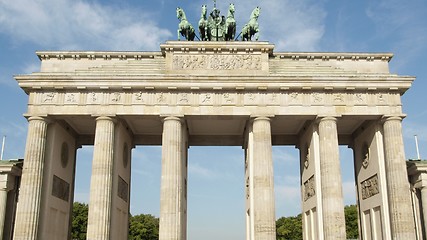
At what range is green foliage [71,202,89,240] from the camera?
77.2 metres

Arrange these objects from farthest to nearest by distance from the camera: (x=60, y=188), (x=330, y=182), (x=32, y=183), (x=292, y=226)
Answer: (x=292, y=226), (x=60, y=188), (x=330, y=182), (x=32, y=183)

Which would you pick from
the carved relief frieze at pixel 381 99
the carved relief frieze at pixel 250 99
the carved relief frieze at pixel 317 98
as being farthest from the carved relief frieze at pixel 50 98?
the carved relief frieze at pixel 381 99

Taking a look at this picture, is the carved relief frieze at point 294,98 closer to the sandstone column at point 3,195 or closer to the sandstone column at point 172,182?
the sandstone column at point 172,182

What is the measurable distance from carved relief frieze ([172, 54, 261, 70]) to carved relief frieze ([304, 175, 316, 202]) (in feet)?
31.8

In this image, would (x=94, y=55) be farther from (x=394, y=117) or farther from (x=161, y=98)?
(x=394, y=117)

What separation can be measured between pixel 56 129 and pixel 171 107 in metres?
9.02

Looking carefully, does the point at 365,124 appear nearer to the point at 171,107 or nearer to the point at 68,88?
the point at 171,107

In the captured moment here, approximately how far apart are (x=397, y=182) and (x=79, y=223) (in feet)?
205

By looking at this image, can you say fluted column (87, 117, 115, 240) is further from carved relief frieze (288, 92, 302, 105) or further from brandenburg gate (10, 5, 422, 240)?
carved relief frieze (288, 92, 302, 105)

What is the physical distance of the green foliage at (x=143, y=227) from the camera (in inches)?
3413

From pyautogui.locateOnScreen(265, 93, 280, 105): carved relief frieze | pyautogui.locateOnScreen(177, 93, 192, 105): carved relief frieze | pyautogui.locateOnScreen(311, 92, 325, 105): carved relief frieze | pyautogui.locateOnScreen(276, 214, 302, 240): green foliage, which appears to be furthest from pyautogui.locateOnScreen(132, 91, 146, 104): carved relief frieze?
pyautogui.locateOnScreen(276, 214, 302, 240): green foliage

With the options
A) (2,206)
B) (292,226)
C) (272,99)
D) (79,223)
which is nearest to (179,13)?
(272,99)

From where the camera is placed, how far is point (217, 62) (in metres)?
33.4

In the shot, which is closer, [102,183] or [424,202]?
[102,183]
